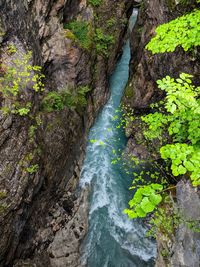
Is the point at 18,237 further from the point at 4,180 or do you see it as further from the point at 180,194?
the point at 180,194

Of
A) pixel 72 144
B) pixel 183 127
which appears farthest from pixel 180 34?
pixel 72 144

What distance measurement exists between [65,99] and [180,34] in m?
7.00

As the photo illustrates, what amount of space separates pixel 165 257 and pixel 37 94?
678 centimetres

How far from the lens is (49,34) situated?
11.1 meters

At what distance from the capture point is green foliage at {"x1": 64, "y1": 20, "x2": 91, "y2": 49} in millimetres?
12531

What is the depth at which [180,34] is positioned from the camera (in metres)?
4.33

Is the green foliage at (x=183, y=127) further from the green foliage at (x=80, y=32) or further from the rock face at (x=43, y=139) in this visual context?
the green foliage at (x=80, y=32)

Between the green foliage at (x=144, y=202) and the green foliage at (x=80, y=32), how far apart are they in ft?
35.5

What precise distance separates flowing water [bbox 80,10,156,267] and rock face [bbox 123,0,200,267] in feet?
4.54

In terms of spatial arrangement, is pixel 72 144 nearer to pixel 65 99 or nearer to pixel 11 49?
pixel 65 99

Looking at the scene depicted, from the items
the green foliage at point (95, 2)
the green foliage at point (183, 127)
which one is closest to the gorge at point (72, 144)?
the green foliage at point (95, 2)

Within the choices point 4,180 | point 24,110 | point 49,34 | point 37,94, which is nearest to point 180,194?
point 4,180

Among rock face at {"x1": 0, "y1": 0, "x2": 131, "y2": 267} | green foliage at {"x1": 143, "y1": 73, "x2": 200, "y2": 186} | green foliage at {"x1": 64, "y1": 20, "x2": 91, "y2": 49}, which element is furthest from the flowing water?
green foliage at {"x1": 64, "y1": 20, "x2": 91, "y2": 49}

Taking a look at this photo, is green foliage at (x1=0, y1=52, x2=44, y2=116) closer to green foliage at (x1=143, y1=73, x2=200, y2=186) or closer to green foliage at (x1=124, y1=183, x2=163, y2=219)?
green foliage at (x1=143, y1=73, x2=200, y2=186)
